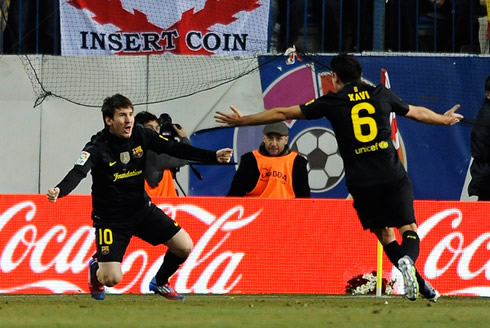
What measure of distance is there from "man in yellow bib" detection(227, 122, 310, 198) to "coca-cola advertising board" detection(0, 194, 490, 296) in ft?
1.93

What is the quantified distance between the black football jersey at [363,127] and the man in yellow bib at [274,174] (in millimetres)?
3664

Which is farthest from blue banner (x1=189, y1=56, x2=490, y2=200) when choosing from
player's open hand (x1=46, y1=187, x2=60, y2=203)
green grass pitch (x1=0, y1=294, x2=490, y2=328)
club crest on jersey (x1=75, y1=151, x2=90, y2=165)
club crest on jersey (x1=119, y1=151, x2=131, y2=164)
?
player's open hand (x1=46, y1=187, x2=60, y2=203)

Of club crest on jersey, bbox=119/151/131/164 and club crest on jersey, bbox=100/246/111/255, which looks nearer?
club crest on jersey, bbox=119/151/131/164

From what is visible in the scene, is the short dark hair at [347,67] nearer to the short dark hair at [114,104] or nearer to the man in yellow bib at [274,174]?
the short dark hair at [114,104]

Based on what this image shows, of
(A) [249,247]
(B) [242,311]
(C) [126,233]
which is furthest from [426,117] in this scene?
(A) [249,247]

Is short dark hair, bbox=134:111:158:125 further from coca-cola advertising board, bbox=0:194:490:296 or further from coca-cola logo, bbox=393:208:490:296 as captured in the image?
coca-cola logo, bbox=393:208:490:296

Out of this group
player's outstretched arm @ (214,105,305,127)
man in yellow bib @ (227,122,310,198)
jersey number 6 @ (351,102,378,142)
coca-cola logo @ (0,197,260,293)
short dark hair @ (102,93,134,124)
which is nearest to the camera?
jersey number 6 @ (351,102,378,142)

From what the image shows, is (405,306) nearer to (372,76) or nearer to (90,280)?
(90,280)

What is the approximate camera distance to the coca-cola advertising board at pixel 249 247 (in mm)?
13305

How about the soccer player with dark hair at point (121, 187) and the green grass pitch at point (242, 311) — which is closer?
the green grass pitch at point (242, 311)

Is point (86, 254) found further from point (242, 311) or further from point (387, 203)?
point (387, 203)

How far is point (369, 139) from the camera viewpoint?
10.3m

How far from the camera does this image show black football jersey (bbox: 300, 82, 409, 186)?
10336 millimetres

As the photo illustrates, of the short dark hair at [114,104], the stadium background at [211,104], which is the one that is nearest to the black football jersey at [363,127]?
the short dark hair at [114,104]
